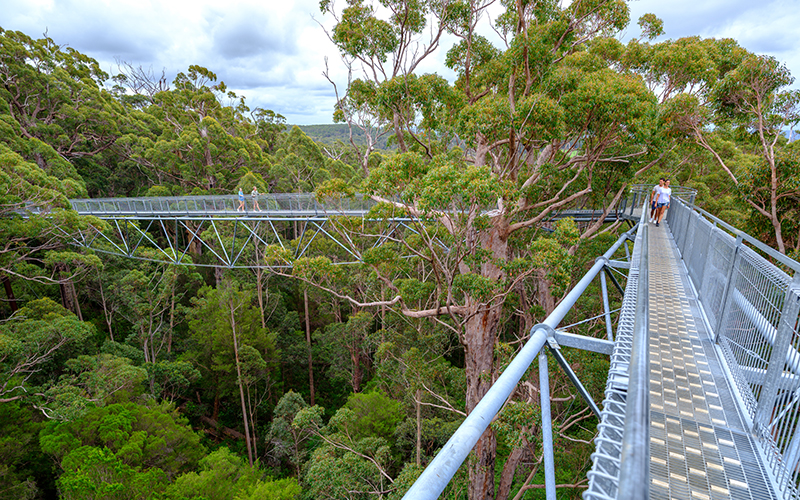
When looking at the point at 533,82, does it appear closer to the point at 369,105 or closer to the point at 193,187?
the point at 369,105

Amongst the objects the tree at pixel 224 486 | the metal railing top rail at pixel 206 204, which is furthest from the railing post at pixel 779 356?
the metal railing top rail at pixel 206 204

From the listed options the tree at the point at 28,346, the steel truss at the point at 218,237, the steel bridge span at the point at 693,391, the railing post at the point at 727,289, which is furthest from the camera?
the steel truss at the point at 218,237

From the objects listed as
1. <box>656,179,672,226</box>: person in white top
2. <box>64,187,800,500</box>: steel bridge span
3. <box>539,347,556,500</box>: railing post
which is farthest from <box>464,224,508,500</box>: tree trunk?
<box>539,347,556,500</box>: railing post

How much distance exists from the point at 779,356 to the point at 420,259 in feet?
32.3

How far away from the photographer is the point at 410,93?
7.57 meters

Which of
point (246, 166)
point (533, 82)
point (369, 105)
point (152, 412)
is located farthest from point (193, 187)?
point (533, 82)

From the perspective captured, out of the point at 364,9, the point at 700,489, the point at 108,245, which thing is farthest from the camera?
the point at 108,245

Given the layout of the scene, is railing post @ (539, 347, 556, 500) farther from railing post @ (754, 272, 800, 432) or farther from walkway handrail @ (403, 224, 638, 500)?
railing post @ (754, 272, 800, 432)

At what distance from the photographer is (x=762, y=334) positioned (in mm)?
2262

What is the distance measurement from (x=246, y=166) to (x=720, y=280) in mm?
24425

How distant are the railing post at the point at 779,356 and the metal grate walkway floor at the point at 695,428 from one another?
0.16 metres

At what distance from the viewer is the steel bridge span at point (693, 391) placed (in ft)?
3.01

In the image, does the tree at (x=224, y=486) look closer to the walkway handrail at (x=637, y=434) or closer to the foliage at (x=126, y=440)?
the foliage at (x=126, y=440)

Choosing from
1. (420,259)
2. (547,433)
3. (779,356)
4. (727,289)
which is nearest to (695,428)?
(779,356)
